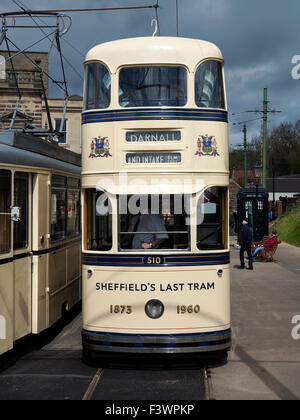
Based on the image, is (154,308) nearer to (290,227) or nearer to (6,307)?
(6,307)

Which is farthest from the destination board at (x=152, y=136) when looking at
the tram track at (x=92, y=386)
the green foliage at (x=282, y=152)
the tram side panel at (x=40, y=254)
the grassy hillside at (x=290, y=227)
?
the green foliage at (x=282, y=152)

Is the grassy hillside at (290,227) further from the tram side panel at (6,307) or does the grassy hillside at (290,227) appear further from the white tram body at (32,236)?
the tram side panel at (6,307)

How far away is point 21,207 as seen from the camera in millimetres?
8664

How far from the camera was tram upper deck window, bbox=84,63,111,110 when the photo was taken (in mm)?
8109

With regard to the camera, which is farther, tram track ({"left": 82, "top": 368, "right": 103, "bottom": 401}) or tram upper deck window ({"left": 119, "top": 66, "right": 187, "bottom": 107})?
tram upper deck window ({"left": 119, "top": 66, "right": 187, "bottom": 107})

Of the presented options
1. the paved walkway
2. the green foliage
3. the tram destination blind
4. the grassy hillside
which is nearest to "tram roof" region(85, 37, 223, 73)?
the tram destination blind

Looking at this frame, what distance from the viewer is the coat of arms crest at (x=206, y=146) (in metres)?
8.00

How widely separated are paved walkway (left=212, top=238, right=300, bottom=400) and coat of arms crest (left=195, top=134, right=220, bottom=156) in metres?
2.74

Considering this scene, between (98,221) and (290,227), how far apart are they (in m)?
27.7

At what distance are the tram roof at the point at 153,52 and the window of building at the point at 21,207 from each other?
190 centimetres

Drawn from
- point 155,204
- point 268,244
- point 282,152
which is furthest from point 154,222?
point 282,152

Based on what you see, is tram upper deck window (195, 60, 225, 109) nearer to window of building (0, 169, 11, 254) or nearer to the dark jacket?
window of building (0, 169, 11, 254)

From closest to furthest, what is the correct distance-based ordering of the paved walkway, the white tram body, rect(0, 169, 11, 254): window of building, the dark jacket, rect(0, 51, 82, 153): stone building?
the paved walkway < rect(0, 169, 11, 254): window of building < the white tram body < the dark jacket < rect(0, 51, 82, 153): stone building
